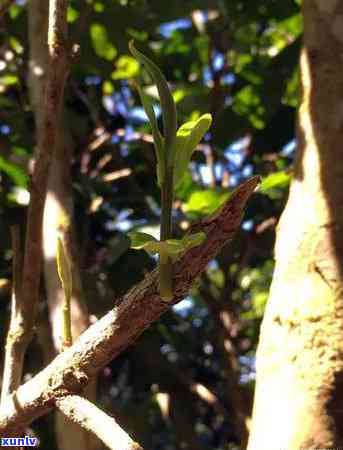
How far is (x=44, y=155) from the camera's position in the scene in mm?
548

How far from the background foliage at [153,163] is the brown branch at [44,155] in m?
0.44

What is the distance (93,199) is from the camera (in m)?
1.21

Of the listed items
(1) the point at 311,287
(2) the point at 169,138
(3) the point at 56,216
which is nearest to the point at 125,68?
(3) the point at 56,216

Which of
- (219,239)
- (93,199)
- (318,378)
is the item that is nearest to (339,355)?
(318,378)

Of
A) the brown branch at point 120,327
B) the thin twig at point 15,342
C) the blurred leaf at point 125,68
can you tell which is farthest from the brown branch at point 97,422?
the blurred leaf at point 125,68

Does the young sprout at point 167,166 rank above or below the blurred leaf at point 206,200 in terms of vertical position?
below

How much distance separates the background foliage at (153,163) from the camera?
1148 mm

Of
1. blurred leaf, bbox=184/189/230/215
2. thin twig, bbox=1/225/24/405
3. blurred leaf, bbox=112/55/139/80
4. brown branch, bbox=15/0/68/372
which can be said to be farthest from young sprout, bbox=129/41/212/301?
blurred leaf, bbox=112/55/139/80

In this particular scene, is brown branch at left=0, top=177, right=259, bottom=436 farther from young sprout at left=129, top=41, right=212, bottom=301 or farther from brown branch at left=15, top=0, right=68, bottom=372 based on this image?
brown branch at left=15, top=0, right=68, bottom=372

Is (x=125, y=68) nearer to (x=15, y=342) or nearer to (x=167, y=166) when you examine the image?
(x=15, y=342)

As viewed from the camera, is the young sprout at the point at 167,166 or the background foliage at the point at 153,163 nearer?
the young sprout at the point at 167,166

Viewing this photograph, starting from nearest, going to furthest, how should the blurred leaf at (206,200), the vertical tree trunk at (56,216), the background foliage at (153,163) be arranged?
the vertical tree trunk at (56,216)
the blurred leaf at (206,200)
the background foliage at (153,163)

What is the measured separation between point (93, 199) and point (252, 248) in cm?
29

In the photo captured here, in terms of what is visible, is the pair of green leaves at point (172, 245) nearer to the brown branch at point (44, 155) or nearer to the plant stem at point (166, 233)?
the plant stem at point (166, 233)
